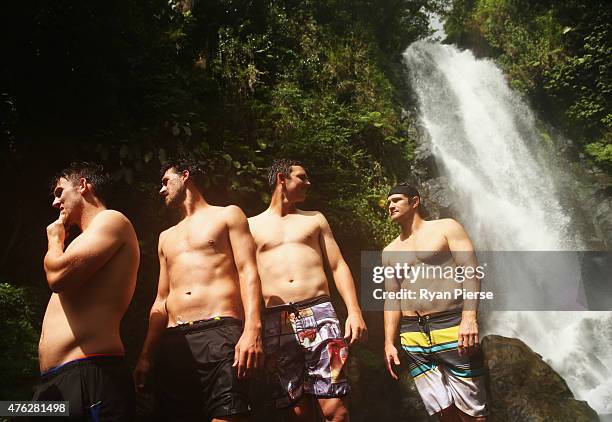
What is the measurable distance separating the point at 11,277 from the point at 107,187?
2.82 metres

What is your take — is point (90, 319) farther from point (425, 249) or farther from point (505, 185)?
point (505, 185)

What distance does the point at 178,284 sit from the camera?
10.4 feet

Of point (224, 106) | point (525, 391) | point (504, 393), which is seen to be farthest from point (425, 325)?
point (224, 106)

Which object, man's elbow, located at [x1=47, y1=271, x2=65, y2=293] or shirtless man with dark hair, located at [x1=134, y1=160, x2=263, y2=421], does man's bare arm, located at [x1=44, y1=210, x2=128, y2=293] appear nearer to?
man's elbow, located at [x1=47, y1=271, x2=65, y2=293]

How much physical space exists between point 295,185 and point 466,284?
1.48m

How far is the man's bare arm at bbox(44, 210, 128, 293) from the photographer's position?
2.46 m

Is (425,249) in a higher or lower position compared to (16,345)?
higher

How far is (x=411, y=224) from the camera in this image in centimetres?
414

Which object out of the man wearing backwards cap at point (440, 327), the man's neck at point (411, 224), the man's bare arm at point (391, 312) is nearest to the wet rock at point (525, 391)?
the man wearing backwards cap at point (440, 327)

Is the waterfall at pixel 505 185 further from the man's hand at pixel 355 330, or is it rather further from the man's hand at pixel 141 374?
the man's hand at pixel 141 374

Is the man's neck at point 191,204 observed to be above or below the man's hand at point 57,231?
above

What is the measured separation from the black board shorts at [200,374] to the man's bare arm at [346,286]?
0.83 m

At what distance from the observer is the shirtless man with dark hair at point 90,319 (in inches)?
94.6

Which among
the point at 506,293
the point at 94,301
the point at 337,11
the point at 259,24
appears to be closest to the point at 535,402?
the point at 506,293
